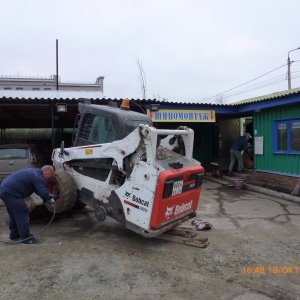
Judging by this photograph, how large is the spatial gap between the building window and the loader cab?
19.2ft

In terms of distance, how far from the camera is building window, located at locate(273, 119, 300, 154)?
10.1 metres

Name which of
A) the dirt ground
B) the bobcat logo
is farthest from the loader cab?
the dirt ground

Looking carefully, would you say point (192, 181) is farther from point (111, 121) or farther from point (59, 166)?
point (59, 166)

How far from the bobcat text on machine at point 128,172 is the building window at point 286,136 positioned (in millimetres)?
5603

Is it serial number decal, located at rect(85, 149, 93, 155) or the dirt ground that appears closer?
the dirt ground

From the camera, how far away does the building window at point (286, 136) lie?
398 inches

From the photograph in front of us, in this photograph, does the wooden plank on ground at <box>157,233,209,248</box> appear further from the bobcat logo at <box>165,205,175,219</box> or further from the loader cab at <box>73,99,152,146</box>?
the loader cab at <box>73,99,152,146</box>

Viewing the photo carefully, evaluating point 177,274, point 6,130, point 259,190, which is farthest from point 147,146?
point 6,130

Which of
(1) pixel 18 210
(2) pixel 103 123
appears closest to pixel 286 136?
(2) pixel 103 123

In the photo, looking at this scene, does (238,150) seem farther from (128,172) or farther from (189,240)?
(128,172)
